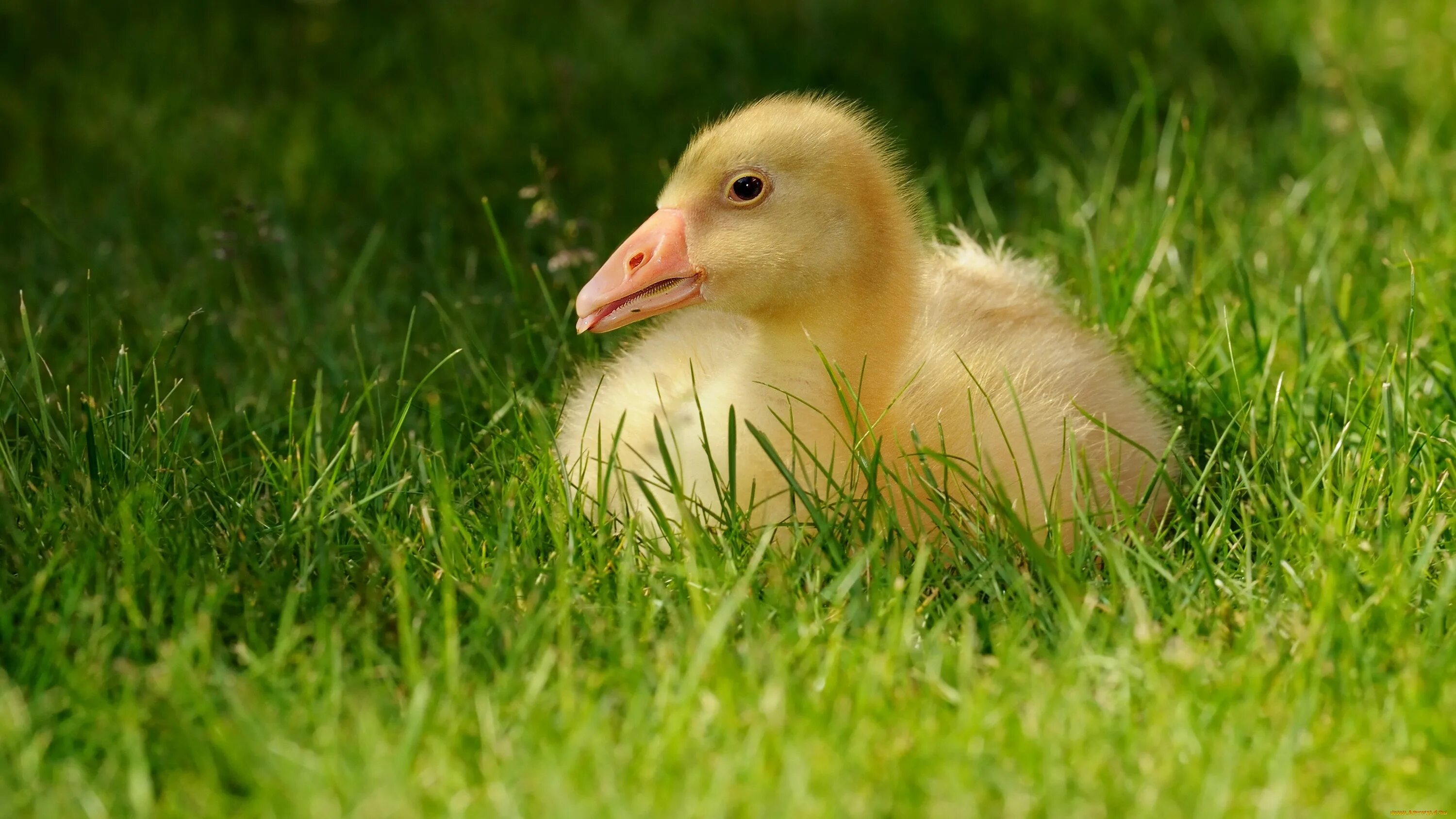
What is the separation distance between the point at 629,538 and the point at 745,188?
31.1 inches

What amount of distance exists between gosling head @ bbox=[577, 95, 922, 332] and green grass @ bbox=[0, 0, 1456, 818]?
1.28 feet

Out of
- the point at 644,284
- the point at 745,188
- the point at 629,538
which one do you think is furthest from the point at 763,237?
the point at 629,538

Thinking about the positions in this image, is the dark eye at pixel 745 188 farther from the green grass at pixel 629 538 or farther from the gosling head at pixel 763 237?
the green grass at pixel 629 538

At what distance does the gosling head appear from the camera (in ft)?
10.2

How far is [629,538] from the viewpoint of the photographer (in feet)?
9.21

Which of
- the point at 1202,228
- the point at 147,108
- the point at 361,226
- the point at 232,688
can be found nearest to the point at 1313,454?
the point at 1202,228

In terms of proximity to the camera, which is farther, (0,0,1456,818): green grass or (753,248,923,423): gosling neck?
(753,248,923,423): gosling neck

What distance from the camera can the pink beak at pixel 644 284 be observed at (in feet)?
10.2

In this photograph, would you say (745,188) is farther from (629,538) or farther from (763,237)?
(629,538)

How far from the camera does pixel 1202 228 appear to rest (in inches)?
193

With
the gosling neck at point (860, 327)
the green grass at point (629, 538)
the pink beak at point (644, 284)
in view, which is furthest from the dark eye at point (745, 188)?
the green grass at point (629, 538)

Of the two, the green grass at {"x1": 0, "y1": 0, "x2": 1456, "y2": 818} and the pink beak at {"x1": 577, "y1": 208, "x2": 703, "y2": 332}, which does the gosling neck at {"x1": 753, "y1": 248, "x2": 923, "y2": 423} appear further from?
the green grass at {"x1": 0, "y1": 0, "x2": 1456, "y2": 818}

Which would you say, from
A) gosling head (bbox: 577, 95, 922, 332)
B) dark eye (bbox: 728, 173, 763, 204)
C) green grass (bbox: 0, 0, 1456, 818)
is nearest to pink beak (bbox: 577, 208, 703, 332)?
gosling head (bbox: 577, 95, 922, 332)

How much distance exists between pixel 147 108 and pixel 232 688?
4.40m
